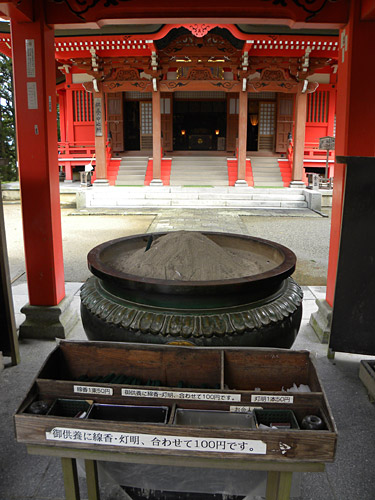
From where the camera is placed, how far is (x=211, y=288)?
2164mm

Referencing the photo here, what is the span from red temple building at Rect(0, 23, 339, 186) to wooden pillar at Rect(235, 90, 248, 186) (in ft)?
0.12

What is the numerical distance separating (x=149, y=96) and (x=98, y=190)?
6.44m

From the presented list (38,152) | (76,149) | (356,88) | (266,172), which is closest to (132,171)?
(76,149)

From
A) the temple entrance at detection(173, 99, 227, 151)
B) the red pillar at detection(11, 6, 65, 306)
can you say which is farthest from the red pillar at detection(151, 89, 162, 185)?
the red pillar at detection(11, 6, 65, 306)

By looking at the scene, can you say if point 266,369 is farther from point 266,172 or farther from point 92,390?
point 266,172

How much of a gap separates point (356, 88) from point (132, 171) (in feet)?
42.0

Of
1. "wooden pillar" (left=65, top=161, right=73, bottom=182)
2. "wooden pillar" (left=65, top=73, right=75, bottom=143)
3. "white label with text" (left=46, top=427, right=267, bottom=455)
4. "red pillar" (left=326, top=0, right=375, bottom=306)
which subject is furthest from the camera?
"wooden pillar" (left=65, top=161, right=73, bottom=182)

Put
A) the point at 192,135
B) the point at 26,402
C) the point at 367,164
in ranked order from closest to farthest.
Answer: the point at 26,402 < the point at 367,164 < the point at 192,135

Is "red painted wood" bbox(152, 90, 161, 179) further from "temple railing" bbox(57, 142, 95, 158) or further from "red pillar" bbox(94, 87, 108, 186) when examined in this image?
"temple railing" bbox(57, 142, 95, 158)

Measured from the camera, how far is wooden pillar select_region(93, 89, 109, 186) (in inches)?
565

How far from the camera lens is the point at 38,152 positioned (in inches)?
142

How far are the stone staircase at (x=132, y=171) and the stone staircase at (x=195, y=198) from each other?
3.86 ft

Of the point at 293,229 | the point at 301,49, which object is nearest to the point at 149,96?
the point at 301,49

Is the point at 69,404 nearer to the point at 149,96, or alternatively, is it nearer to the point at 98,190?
the point at 98,190
